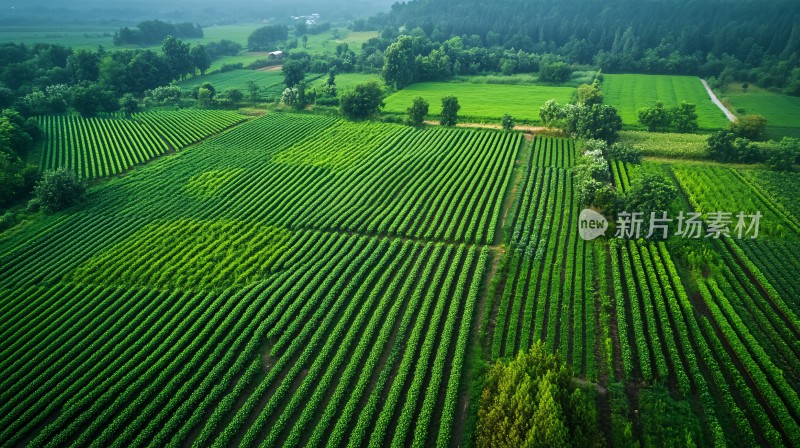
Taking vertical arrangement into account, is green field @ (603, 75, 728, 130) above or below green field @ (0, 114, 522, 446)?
above

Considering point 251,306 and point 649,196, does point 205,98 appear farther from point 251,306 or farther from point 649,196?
point 649,196

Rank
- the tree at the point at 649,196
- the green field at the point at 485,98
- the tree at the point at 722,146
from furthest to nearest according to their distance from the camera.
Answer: the green field at the point at 485,98 < the tree at the point at 722,146 < the tree at the point at 649,196

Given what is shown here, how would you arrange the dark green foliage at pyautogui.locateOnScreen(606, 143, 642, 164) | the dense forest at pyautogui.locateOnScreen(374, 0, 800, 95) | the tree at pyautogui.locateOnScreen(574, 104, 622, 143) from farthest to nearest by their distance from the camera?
the dense forest at pyautogui.locateOnScreen(374, 0, 800, 95) → the tree at pyautogui.locateOnScreen(574, 104, 622, 143) → the dark green foliage at pyautogui.locateOnScreen(606, 143, 642, 164)

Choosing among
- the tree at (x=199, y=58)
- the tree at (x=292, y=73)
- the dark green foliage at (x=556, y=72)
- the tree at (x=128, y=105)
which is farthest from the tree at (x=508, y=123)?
the tree at (x=199, y=58)

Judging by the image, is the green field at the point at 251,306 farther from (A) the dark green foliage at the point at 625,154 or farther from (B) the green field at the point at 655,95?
(B) the green field at the point at 655,95

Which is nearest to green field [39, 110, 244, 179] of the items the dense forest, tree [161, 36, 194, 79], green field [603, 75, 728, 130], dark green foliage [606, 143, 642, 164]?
tree [161, 36, 194, 79]

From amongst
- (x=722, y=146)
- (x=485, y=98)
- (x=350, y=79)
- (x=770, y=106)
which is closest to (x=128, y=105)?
(x=350, y=79)

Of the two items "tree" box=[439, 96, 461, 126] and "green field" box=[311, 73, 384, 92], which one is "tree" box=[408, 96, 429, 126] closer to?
"tree" box=[439, 96, 461, 126]
